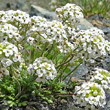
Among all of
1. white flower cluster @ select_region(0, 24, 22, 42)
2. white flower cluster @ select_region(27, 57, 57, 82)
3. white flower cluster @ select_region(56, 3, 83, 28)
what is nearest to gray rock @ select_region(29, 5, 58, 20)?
white flower cluster @ select_region(56, 3, 83, 28)

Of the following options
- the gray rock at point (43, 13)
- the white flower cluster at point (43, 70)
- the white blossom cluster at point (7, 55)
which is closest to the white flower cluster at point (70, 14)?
the white flower cluster at point (43, 70)

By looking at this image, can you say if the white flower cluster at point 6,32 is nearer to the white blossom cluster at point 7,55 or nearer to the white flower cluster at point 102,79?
the white blossom cluster at point 7,55

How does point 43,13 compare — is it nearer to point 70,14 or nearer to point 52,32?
point 70,14

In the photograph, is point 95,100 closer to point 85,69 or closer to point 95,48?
point 95,48

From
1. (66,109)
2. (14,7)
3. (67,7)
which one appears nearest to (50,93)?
(66,109)

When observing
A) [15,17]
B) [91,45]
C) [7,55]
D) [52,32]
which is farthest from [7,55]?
[91,45]

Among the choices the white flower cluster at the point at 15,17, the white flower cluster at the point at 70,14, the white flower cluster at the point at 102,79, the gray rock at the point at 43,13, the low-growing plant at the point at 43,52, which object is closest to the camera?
the low-growing plant at the point at 43,52

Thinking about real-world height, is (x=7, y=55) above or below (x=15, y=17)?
below
